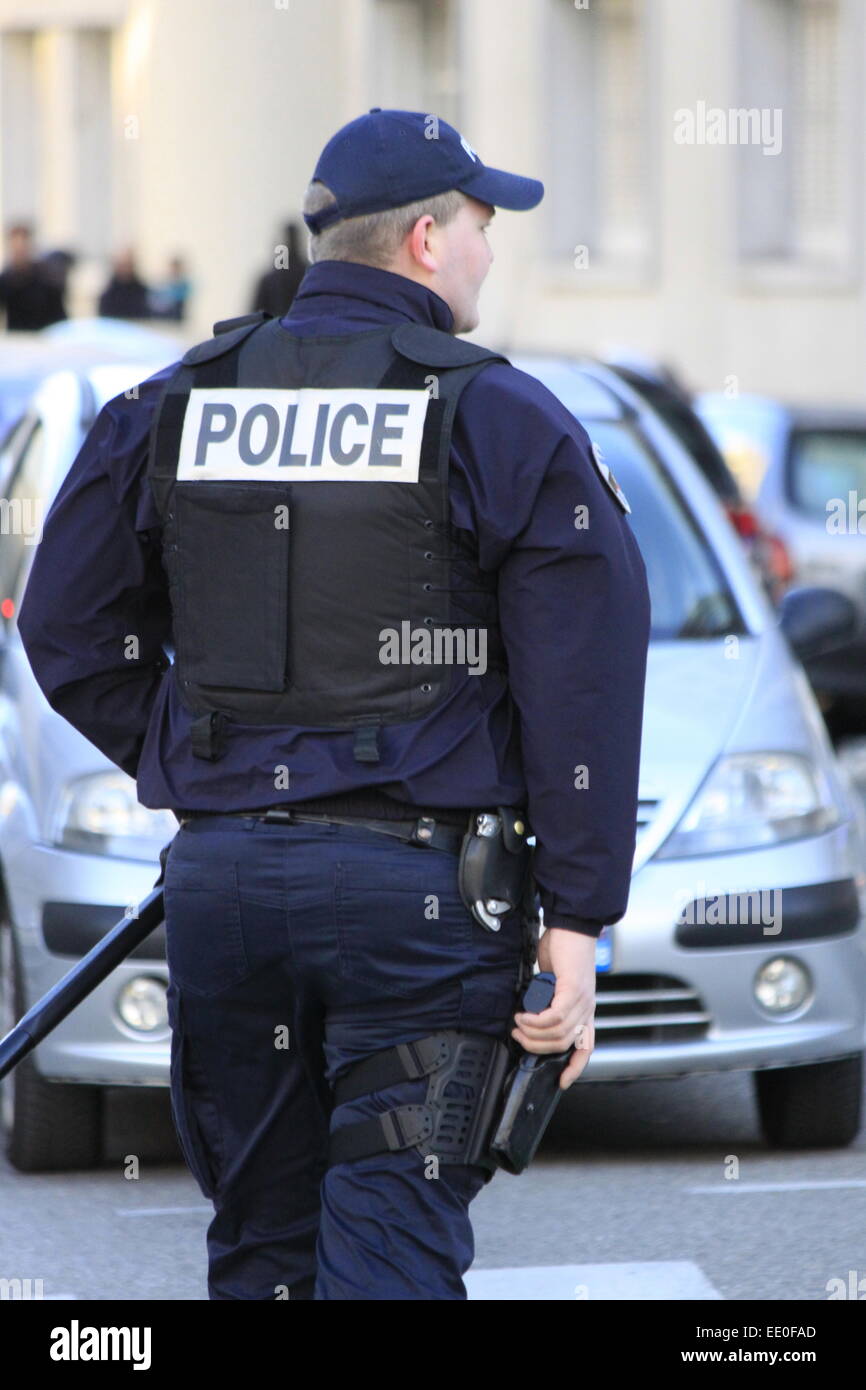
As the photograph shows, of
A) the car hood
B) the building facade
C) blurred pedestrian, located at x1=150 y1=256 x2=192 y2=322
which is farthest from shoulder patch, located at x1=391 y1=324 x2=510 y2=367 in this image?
blurred pedestrian, located at x1=150 y1=256 x2=192 y2=322

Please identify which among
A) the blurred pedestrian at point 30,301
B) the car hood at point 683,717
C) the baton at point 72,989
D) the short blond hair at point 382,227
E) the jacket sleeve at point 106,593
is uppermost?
the short blond hair at point 382,227

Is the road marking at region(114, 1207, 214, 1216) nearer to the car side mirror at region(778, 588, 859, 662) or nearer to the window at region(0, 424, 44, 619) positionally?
the window at region(0, 424, 44, 619)

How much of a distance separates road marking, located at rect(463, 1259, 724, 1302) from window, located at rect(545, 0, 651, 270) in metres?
21.6

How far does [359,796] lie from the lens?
3379mm

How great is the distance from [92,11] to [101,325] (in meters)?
15.8

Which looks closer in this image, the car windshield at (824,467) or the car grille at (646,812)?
the car grille at (646,812)

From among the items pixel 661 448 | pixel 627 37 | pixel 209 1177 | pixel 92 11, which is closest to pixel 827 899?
pixel 661 448

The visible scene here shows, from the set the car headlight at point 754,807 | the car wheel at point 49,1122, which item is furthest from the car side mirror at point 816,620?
the car wheel at point 49,1122

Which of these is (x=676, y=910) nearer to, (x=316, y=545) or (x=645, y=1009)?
(x=645, y=1009)

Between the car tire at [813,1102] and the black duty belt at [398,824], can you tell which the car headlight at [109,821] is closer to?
the car tire at [813,1102]

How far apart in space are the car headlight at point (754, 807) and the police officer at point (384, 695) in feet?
7.66

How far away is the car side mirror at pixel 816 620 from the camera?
6.53m

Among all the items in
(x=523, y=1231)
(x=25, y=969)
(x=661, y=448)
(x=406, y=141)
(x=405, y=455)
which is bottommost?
(x=523, y=1231)

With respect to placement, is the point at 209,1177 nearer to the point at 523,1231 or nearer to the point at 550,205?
the point at 523,1231
